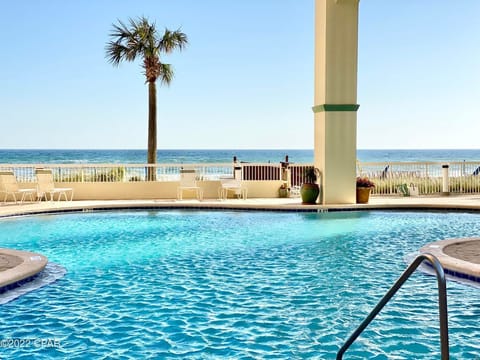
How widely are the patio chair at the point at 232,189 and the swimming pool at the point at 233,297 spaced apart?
12.5ft

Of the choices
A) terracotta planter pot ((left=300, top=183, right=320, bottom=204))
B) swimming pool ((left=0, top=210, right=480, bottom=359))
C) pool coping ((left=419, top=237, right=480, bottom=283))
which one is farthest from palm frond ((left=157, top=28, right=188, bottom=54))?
pool coping ((left=419, top=237, right=480, bottom=283))

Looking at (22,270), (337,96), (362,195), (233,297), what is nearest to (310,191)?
(362,195)

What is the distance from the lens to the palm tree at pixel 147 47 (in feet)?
51.6

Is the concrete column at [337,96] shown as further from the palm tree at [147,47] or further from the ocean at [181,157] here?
the ocean at [181,157]

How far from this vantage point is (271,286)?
16.8ft

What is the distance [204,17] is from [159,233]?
77.8 ft

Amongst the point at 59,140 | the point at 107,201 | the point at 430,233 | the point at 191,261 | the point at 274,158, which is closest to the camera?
the point at 191,261

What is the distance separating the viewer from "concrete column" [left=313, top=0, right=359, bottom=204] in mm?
11133

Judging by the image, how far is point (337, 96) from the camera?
11273 millimetres

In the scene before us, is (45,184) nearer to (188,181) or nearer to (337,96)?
(188,181)

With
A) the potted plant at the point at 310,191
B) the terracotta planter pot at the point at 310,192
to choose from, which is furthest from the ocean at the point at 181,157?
the terracotta planter pot at the point at 310,192

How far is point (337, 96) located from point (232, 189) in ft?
11.6

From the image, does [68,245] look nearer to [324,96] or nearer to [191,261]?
[191,261]

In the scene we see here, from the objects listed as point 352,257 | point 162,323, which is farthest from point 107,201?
point 162,323
